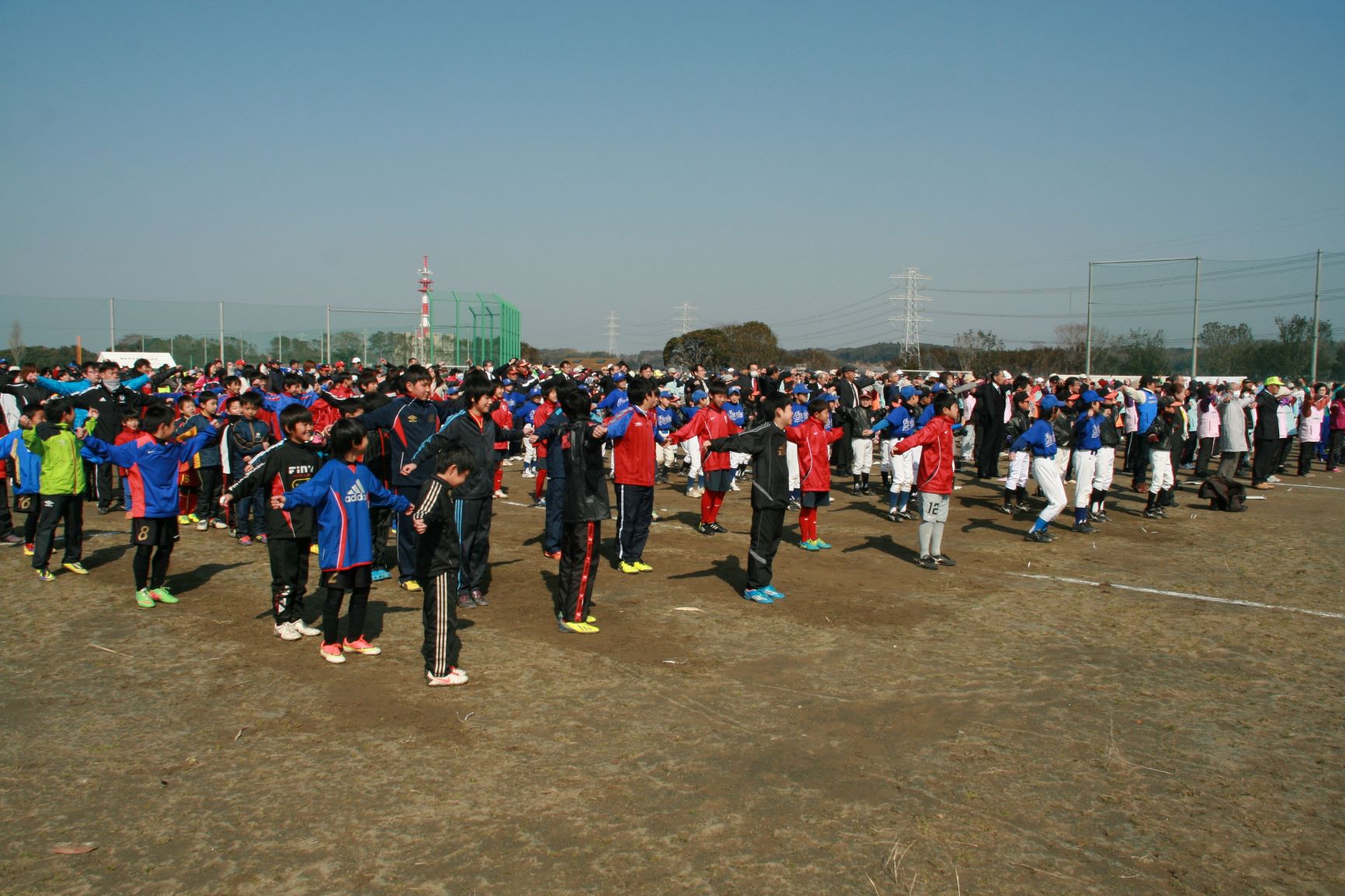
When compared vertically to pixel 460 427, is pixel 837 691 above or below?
below

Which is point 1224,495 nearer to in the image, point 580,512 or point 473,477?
point 580,512

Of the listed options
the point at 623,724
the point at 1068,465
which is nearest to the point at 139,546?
the point at 623,724

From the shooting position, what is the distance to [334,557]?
20.1ft

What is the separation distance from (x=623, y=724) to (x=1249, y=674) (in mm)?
4725

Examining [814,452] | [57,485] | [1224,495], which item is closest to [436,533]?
[57,485]

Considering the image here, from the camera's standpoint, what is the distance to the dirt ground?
12.8 ft

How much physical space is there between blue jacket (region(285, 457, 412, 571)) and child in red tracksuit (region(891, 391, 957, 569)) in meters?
5.83

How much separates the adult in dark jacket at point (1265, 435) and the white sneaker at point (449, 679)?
1659cm

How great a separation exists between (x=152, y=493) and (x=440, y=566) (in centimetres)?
358

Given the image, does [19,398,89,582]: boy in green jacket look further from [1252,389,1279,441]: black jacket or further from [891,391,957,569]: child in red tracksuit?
[1252,389,1279,441]: black jacket

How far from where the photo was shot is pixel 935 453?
9914mm

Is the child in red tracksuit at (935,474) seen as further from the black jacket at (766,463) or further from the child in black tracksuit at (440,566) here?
the child in black tracksuit at (440,566)

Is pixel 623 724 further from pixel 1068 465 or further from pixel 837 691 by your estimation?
pixel 1068 465

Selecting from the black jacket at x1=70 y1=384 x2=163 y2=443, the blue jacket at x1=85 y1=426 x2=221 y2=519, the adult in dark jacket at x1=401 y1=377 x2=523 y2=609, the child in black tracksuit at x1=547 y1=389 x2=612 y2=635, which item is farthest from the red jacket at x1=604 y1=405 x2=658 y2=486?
the black jacket at x1=70 y1=384 x2=163 y2=443
